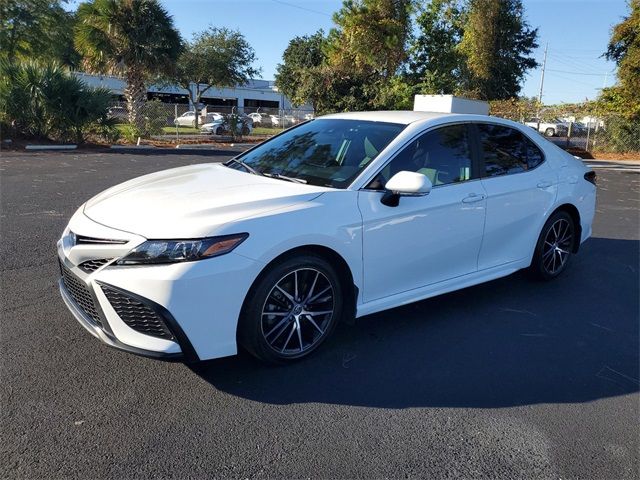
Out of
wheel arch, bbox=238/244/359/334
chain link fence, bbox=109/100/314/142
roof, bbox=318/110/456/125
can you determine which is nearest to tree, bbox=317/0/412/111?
chain link fence, bbox=109/100/314/142

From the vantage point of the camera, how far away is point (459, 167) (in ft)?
14.3

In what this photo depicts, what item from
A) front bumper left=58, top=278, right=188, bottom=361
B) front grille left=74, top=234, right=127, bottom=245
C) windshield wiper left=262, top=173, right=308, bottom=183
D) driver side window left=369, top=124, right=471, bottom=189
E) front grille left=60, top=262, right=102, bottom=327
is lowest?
front bumper left=58, top=278, right=188, bottom=361

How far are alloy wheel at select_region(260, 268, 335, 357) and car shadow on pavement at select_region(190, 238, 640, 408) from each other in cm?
16

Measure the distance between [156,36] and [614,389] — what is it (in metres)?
21.9

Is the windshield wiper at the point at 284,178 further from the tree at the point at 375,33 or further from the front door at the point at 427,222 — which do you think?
the tree at the point at 375,33

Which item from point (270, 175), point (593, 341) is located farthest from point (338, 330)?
point (593, 341)

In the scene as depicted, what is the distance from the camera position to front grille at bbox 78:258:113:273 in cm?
305

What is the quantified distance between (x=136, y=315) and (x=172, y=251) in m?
0.40

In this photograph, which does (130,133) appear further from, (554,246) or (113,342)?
(113,342)

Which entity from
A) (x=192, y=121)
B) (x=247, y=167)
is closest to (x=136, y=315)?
(x=247, y=167)

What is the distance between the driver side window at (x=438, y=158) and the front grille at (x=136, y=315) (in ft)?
5.71

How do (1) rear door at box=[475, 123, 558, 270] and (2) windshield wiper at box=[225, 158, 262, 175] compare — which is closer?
(2) windshield wiper at box=[225, 158, 262, 175]

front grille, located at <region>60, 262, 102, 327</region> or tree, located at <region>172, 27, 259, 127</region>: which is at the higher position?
tree, located at <region>172, 27, 259, 127</region>

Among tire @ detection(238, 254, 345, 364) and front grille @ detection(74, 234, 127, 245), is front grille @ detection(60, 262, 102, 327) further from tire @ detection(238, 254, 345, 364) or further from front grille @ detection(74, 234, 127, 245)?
tire @ detection(238, 254, 345, 364)
